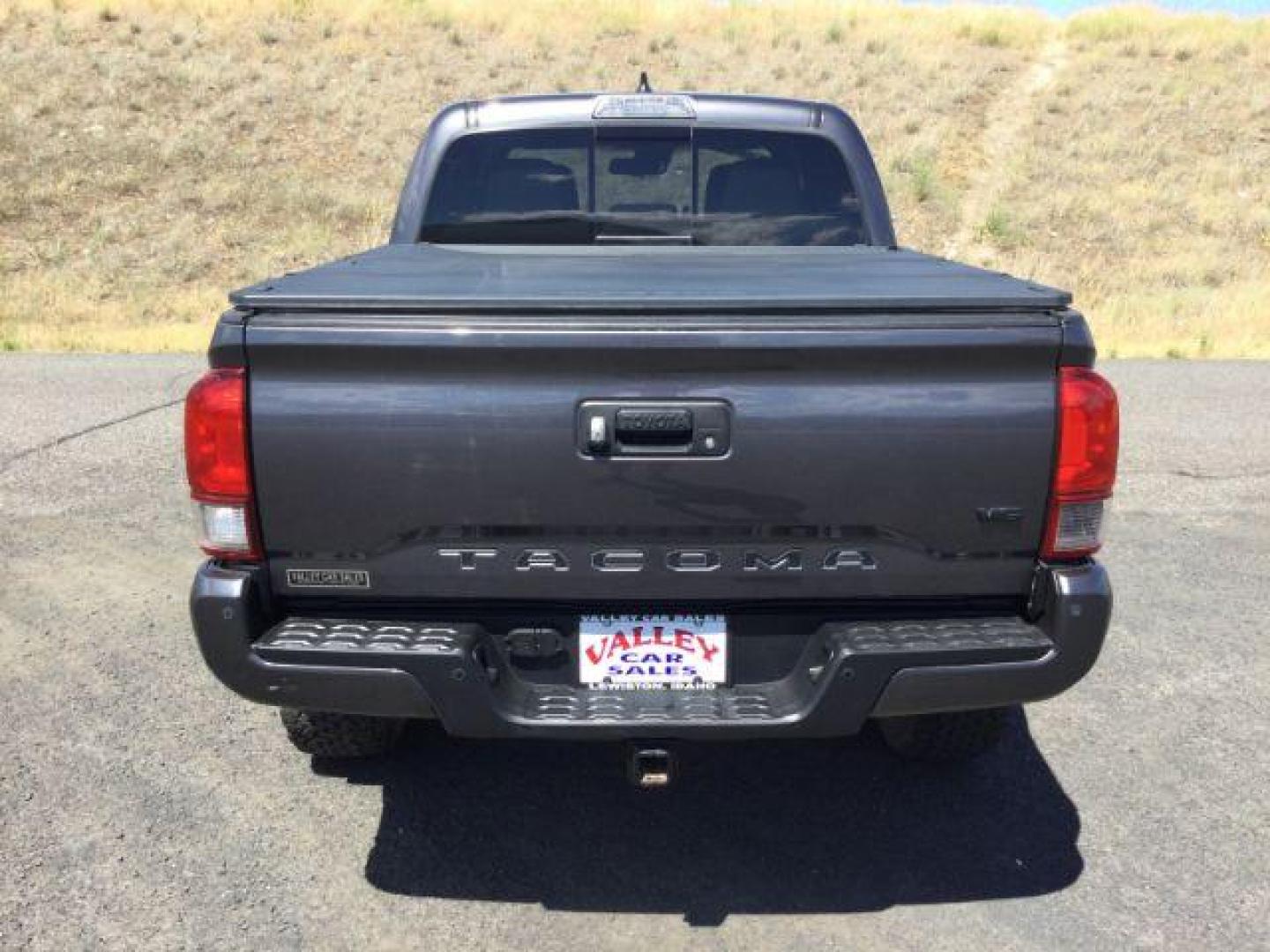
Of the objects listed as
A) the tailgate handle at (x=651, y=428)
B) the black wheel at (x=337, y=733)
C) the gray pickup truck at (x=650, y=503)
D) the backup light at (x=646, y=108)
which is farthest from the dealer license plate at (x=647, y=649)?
the backup light at (x=646, y=108)

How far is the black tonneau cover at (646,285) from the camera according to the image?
101 inches

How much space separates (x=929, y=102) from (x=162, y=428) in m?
23.6

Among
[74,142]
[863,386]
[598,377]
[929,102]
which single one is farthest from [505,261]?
[929,102]

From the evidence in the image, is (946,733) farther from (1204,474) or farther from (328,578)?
(1204,474)

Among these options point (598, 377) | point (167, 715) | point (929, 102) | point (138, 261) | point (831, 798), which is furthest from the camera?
point (929, 102)

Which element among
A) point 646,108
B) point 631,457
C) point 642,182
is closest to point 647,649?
point 631,457

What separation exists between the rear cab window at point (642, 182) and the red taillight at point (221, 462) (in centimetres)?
215

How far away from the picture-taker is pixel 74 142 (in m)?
24.1

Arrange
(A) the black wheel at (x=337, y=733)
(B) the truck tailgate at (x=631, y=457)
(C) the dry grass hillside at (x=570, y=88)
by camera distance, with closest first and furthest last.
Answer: (B) the truck tailgate at (x=631, y=457)
(A) the black wheel at (x=337, y=733)
(C) the dry grass hillside at (x=570, y=88)

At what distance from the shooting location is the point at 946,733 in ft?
12.0

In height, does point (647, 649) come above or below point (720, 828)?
above

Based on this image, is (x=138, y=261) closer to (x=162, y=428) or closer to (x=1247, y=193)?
(x=162, y=428)

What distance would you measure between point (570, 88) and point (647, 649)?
26379 millimetres

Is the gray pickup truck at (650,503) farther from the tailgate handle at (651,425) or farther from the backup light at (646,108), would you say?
the backup light at (646,108)
